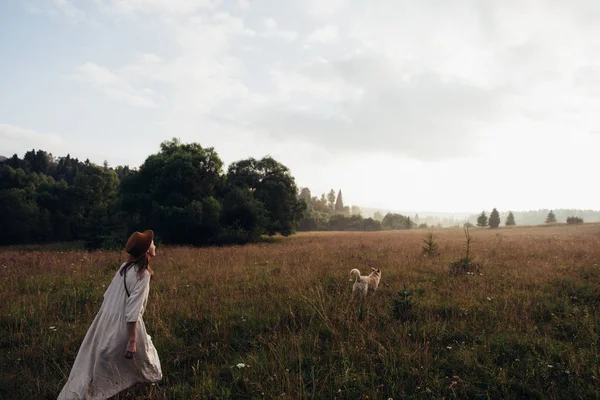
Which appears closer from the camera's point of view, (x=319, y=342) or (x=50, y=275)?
(x=319, y=342)

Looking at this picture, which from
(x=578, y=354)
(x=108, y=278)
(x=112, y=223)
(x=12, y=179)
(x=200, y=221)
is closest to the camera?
(x=578, y=354)

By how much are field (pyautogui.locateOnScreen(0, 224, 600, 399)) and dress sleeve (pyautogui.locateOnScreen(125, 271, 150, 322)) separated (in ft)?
3.24

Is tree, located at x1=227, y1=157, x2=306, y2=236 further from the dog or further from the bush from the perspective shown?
the bush

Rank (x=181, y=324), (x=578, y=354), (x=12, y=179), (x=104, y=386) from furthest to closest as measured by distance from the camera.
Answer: (x=12, y=179)
(x=181, y=324)
(x=578, y=354)
(x=104, y=386)

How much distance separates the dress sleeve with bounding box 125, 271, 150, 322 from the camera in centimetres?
297

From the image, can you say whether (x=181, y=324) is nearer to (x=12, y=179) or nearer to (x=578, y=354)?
(x=578, y=354)

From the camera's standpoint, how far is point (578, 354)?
12.2 ft

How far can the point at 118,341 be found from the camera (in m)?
3.06

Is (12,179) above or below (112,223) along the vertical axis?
above

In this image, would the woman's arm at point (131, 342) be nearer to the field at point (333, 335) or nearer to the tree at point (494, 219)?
the field at point (333, 335)

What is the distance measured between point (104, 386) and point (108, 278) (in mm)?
5814

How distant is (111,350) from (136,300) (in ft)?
2.07

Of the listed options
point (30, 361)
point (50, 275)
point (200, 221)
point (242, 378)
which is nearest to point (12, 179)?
point (200, 221)

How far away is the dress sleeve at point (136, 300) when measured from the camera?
2969 mm
